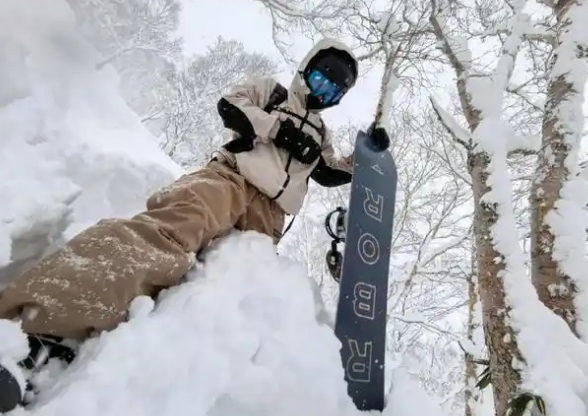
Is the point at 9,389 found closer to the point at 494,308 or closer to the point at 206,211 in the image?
the point at 206,211

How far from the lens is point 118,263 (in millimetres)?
1638

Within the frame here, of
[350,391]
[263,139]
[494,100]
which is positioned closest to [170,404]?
[350,391]

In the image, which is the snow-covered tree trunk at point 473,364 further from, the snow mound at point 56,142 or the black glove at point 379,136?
the snow mound at point 56,142

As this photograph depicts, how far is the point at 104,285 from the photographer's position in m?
1.57

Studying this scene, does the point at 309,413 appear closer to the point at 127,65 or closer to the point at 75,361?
the point at 75,361

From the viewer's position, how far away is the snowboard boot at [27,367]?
4.19ft

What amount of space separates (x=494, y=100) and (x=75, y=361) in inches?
99.0

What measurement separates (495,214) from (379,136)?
2.38 feet

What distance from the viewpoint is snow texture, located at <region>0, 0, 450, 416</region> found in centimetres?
144

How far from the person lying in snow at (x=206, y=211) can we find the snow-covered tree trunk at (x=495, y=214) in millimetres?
554

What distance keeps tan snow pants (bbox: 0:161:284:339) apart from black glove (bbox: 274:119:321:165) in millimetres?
333

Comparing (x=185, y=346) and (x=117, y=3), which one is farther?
(x=117, y=3)

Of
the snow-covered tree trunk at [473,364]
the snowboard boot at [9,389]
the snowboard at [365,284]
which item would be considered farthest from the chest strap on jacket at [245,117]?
the snow-covered tree trunk at [473,364]

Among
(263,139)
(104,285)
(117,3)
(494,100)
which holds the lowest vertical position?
(104,285)
